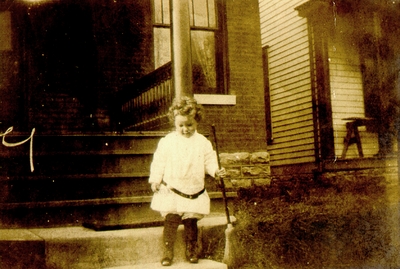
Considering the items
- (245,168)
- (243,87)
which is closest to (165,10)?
(243,87)

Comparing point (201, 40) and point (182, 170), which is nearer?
point (182, 170)

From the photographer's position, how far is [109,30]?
7.41 m

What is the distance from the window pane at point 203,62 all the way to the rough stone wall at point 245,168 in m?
1.18

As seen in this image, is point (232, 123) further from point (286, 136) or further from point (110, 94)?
point (286, 136)

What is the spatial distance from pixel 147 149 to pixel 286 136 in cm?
646

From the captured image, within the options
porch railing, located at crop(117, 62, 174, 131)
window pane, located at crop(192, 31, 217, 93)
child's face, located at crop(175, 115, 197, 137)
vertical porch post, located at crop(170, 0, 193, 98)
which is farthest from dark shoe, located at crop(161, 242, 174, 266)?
window pane, located at crop(192, 31, 217, 93)

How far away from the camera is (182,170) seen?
11.9 feet

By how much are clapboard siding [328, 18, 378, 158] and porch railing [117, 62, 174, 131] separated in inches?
182

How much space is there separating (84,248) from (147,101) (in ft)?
11.3

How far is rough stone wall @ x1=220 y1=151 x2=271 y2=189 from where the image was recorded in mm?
7129

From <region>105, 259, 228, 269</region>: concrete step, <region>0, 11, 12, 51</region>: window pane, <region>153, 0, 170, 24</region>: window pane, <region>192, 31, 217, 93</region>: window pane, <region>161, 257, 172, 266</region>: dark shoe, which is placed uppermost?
<region>153, 0, 170, 24</region>: window pane

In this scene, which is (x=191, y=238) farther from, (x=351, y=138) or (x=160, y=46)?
(x=351, y=138)

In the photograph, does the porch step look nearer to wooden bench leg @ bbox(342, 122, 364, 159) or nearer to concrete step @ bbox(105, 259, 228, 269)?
concrete step @ bbox(105, 259, 228, 269)

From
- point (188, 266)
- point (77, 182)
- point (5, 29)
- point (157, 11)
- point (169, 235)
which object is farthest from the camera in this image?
point (157, 11)
